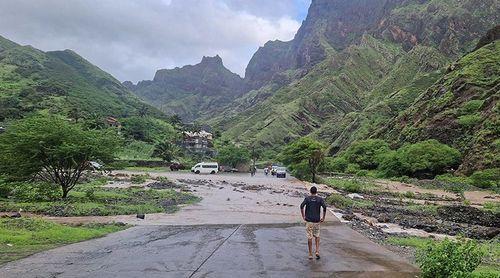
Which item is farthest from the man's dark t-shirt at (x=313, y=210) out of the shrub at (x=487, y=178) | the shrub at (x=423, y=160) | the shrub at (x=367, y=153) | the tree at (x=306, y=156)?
the shrub at (x=367, y=153)

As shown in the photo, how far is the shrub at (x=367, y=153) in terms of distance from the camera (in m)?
81.2


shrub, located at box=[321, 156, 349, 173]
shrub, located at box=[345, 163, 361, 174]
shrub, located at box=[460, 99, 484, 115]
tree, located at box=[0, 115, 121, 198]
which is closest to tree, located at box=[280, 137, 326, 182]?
shrub, located at box=[345, 163, 361, 174]

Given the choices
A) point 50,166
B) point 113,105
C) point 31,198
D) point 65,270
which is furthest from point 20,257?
point 113,105

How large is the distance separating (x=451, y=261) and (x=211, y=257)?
19.2 ft

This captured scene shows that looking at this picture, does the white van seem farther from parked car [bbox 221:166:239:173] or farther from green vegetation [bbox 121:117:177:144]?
green vegetation [bbox 121:117:177:144]

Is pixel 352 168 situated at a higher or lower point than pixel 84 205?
higher

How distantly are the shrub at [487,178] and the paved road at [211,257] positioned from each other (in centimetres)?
3806

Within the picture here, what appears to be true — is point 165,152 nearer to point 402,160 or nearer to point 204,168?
point 204,168

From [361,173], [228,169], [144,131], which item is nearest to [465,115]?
[361,173]

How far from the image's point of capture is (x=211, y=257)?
11.3 meters

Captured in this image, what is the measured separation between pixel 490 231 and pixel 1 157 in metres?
26.0

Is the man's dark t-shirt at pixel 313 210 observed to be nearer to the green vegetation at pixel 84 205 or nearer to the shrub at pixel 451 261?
the shrub at pixel 451 261

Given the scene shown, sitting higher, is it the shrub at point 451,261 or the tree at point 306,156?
the tree at point 306,156

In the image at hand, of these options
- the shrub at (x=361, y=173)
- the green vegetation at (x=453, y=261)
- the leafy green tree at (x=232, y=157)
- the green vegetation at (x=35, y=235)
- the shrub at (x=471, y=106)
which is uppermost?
the shrub at (x=471, y=106)
